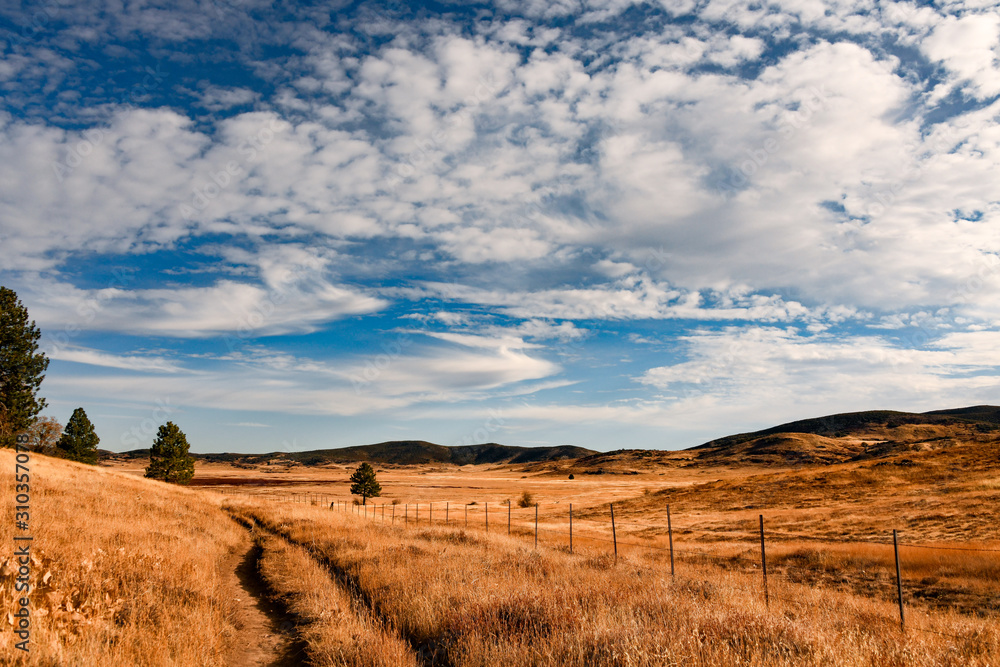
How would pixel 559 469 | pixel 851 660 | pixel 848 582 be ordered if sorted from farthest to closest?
1. pixel 559 469
2. pixel 848 582
3. pixel 851 660

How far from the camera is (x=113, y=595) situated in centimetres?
935

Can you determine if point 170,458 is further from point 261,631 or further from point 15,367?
point 261,631

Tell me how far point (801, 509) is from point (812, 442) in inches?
5315

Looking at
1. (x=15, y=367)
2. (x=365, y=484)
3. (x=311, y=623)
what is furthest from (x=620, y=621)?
(x=365, y=484)

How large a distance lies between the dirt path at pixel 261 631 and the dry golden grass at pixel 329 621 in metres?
0.23

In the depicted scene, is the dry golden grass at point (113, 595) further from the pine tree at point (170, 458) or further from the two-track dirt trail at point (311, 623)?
the pine tree at point (170, 458)

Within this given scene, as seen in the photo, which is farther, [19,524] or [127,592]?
[19,524]

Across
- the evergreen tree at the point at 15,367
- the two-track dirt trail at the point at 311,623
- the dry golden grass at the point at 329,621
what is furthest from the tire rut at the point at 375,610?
the evergreen tree at the point at 15,367

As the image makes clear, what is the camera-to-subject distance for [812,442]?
154 m

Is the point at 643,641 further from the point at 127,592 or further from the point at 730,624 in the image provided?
the point at 127,592

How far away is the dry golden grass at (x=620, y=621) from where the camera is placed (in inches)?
259

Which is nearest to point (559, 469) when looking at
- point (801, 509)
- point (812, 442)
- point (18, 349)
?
point (812, 442)

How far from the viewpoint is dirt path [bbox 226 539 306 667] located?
8.88m

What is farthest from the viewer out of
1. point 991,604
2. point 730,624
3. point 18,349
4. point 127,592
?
point 18,349
